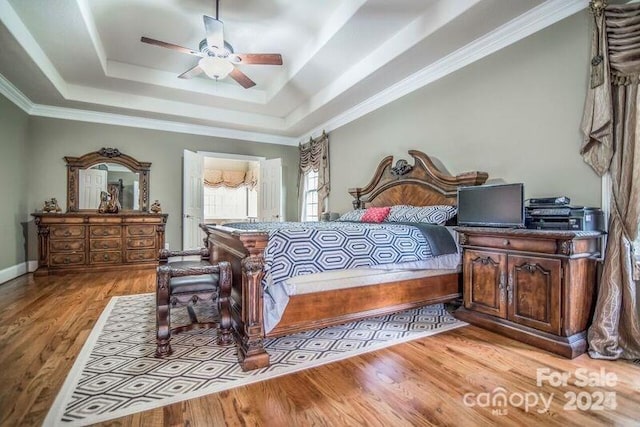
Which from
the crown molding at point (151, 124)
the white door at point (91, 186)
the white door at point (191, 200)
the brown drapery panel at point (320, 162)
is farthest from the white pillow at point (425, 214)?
the white door at point (91, 186)

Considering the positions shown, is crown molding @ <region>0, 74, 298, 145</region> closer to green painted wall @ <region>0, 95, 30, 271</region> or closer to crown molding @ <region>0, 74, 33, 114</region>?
crown molding @ <region>0, 74, 33, 114</region>

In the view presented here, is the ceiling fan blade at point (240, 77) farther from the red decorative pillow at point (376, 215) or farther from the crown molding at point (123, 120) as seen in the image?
the crown molding at point (123, 120)

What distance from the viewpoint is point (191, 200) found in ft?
19.7

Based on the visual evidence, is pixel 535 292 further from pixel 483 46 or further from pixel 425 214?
pixel 483 46

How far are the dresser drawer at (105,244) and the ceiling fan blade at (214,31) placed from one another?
3.82 metres

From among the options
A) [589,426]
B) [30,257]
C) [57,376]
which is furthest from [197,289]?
[30,257]

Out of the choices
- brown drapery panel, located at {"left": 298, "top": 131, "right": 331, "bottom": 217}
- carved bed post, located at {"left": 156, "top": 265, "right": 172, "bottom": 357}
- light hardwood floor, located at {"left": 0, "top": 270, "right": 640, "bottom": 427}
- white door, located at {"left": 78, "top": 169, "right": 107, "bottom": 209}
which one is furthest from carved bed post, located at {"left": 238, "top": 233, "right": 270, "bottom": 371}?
white door, located at {"left": 78, "top": 169, "right": 107, "bottom": 209}

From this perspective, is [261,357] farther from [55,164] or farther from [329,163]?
[55,164]

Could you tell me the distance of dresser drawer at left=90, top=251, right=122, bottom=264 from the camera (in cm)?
515

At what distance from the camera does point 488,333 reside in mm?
2535

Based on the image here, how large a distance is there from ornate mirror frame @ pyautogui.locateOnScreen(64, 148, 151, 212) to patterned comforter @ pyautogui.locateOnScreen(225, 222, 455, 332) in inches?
180

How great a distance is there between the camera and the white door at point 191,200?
233 inches

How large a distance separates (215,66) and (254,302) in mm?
2650

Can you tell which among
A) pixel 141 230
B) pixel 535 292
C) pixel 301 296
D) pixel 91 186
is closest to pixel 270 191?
A: pixel 141 230
